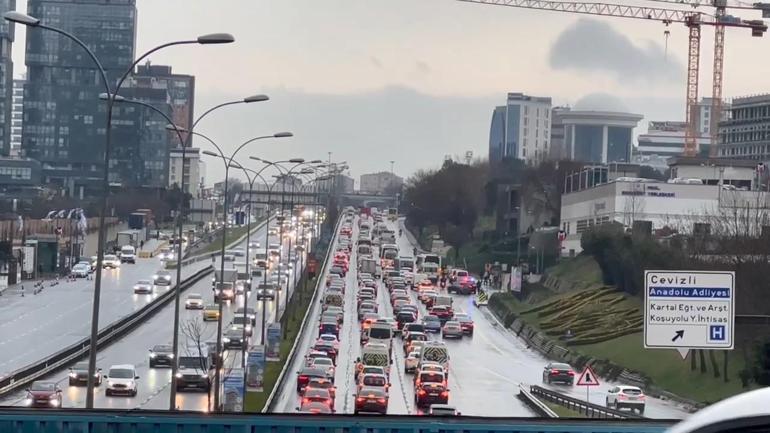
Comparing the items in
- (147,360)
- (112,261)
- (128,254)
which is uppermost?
(128,254)

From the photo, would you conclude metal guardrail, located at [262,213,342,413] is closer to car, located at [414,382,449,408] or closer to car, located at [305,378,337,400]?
car, located at [305,378,337,400]

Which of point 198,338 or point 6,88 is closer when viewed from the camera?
point 198,338

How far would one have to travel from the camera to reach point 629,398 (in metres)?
21.1

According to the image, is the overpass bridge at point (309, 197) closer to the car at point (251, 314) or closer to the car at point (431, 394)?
the car at point (251, 314)

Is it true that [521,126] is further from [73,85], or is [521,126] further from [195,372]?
[195,372]

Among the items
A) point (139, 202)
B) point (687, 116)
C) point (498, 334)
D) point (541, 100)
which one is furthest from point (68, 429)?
point (541, 100)

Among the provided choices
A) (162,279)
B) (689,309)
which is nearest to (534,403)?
(689,309)

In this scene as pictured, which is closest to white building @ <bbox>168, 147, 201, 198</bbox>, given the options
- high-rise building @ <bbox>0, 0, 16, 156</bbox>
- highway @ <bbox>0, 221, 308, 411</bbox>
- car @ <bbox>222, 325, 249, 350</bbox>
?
highway @ <bbox>0, 221, 308, 411</bbox>

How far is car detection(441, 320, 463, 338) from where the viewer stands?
115 feet

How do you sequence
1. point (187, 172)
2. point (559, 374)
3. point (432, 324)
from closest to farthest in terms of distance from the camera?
point (559, 374)
point (432, 324)
point (187, 172)

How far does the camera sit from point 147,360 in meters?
31.5

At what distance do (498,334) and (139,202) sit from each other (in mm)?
28280

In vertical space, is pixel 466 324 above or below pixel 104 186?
below

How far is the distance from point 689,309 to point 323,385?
11.3m
